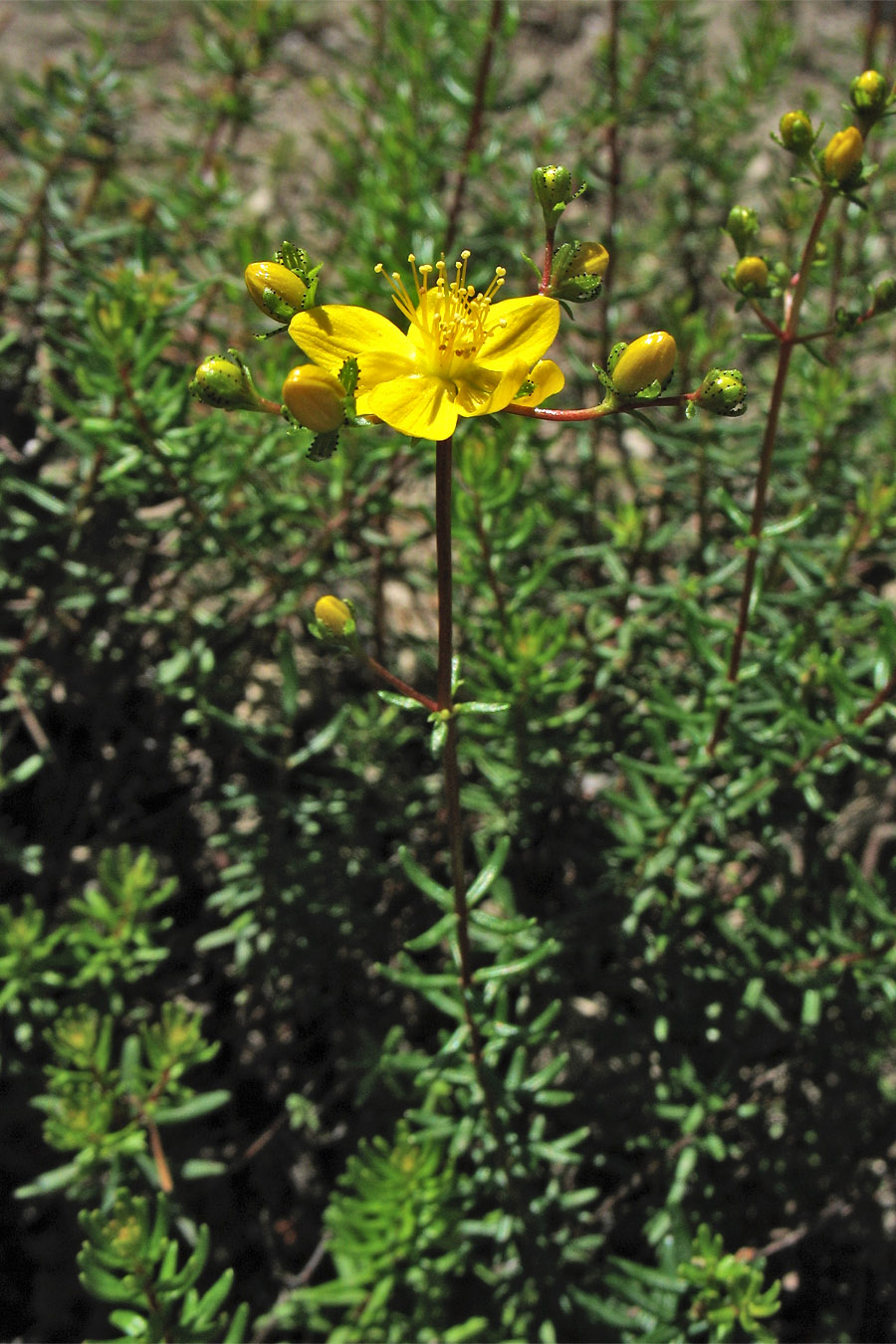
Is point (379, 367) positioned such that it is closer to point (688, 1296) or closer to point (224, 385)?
point (224, 385)

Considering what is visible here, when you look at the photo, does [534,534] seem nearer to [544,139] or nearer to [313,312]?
[544,139]

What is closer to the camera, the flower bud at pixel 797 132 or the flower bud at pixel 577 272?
the flower bud at pixel 577 272

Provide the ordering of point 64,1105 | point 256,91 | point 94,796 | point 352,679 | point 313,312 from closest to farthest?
point 313,312
point 64,1105
point 94,796
point 352,679
point 256,91

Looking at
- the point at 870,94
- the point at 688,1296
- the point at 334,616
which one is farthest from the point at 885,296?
the point at 688,1296

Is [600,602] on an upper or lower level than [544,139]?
lower

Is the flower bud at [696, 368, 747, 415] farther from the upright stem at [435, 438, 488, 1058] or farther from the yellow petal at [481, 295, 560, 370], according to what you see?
the upright stem at [435, 438, 488, 1058]

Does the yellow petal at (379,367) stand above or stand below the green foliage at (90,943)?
above

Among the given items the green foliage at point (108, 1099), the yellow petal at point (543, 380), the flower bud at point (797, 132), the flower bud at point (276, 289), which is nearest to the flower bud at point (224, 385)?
the flower bud at point (276, 289)

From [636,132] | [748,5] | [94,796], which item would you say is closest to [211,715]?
[94,796]

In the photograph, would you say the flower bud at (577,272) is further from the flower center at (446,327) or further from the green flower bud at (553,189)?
the flower center at (446,327)
